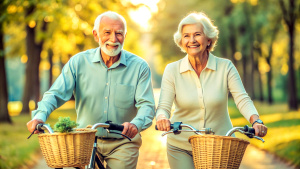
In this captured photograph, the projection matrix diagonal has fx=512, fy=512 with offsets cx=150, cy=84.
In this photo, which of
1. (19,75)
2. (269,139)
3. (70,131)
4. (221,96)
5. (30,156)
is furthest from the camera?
(19,75)

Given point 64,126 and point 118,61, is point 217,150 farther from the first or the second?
point 118,61

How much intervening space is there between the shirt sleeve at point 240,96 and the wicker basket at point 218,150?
816 millimetres

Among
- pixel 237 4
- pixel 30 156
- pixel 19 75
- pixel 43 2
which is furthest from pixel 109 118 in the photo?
pixel 19 75

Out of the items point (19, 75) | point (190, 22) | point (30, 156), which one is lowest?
point (19, 75)

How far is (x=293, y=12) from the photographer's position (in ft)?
72.7

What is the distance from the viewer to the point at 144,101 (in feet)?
15.1

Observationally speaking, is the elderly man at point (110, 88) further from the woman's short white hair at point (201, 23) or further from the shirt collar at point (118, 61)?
the woman's short white hair at point (201, 23)

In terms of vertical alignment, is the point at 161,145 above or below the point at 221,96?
below

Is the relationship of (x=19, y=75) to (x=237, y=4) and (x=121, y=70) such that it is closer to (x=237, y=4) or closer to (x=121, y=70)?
(x=237, y=4)

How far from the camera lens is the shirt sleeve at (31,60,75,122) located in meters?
4.11

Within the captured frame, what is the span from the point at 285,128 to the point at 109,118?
11.9 meters

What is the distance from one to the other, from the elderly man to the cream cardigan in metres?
0.22

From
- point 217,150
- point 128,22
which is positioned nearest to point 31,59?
point 128,22

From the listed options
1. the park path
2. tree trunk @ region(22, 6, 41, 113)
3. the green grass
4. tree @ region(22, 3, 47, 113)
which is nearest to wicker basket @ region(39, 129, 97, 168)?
the green grass
